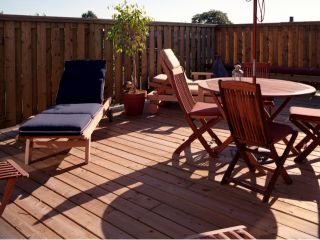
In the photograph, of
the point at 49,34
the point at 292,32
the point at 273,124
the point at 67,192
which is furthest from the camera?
the point at 292,32

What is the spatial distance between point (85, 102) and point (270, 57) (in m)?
5.28

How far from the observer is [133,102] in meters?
6.78

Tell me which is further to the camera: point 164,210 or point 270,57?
point 270,57

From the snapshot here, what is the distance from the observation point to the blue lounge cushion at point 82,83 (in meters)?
5.58

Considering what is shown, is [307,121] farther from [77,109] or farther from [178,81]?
[77,109]

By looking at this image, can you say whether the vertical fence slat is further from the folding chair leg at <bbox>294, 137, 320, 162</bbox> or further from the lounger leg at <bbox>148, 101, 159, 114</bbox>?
the folding chair leg at <bbox>294, 137, 320, 162</bbox>

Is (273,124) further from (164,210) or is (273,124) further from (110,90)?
(110,90)

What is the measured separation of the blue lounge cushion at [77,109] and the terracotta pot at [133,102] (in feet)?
4.49

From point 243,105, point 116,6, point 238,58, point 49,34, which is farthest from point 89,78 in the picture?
point 238,58

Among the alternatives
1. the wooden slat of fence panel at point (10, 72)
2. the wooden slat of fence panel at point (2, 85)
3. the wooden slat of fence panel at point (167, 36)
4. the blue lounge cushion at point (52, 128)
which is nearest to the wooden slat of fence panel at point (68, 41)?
the wooden slat of fence panel at point (10, 72)

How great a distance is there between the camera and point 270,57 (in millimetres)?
9281

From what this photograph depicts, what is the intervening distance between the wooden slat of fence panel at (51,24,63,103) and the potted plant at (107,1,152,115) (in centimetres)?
86

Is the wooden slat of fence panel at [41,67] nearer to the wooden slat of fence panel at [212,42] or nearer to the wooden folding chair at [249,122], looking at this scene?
the wooden folding chair at [249,122]

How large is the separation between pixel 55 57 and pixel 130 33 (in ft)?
4.24
